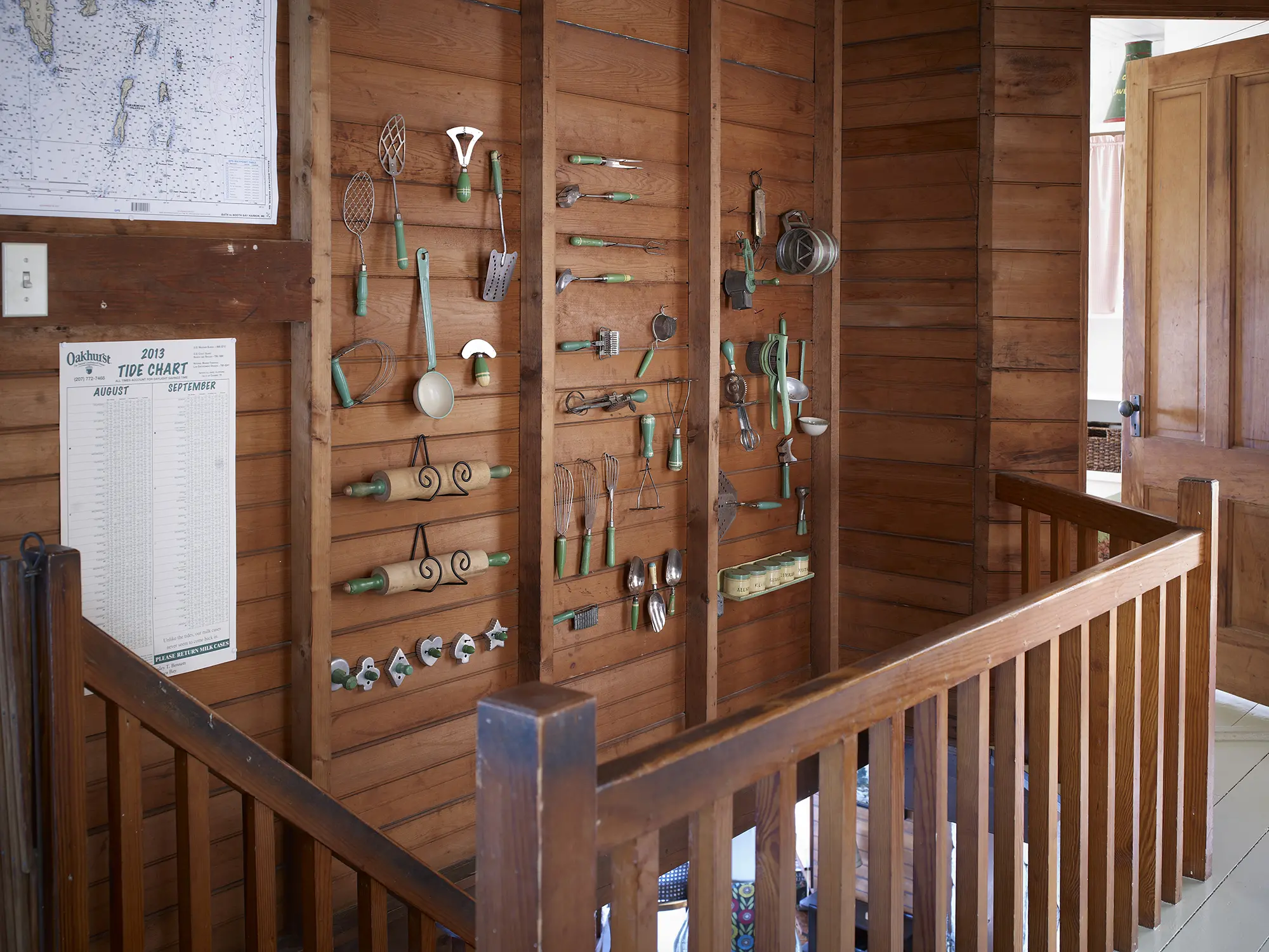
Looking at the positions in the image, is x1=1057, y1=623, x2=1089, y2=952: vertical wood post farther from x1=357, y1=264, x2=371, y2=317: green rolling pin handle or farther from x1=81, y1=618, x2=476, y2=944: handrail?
x1=357, y1=264, x2=371, y2=317: green rolling pin handle

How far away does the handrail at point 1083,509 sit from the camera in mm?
2592

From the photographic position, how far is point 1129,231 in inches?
162

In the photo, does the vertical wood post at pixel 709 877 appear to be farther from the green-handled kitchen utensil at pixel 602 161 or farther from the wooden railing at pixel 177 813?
the green-handled kitchen utensil at pixel 602 161

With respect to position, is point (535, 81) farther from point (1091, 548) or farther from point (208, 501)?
point (1091, 548)

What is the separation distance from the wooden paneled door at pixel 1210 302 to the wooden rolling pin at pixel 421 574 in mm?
2559

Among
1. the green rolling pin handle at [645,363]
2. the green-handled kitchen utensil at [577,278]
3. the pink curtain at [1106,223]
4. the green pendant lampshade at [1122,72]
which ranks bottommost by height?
the green rolling pin handle at [645,363]

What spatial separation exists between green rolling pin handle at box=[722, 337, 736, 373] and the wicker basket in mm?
3392

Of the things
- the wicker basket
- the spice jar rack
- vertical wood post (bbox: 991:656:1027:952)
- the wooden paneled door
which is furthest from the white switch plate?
the wicker basket

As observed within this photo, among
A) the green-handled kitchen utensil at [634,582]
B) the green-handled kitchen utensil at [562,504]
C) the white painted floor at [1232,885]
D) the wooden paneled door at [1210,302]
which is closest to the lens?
the white painted floor at [1232,885]

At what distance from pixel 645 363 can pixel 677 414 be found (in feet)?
0.86

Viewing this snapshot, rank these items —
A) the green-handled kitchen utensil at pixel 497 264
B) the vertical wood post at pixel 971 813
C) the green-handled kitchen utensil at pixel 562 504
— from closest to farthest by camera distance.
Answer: the vertical wood post at pixel 971 813
the green-handled kitchen utensil at pixel 497 264
the green-handled kitchen utensil at pixel 562 504

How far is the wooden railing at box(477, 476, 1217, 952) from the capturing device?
42.0 inches

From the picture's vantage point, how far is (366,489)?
2607mm

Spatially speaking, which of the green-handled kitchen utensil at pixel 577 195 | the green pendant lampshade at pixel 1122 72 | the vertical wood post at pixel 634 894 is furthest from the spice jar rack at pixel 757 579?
the green pendant lampshade at pixel 1122 72
